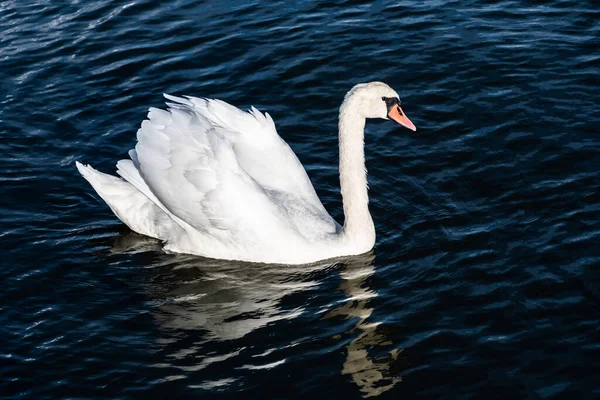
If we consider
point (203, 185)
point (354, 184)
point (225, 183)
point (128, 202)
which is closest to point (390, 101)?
point (354, 184)

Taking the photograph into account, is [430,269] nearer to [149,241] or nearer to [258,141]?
[258,141]

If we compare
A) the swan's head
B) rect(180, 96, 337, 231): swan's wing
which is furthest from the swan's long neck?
rect(180, 96, 337, 231): swan's wing

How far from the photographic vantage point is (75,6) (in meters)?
17.9

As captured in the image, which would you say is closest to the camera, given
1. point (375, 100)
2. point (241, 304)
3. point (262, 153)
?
point (241, 304)

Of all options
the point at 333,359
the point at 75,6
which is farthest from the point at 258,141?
the point at 75,6

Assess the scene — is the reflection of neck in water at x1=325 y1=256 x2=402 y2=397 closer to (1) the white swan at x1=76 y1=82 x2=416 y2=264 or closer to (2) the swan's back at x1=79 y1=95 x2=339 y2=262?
(1) the white swan at x1=76 y1=82 x2=416 y2=264

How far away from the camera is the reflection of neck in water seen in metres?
9.39

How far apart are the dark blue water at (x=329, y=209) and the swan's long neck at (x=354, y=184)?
31 cm

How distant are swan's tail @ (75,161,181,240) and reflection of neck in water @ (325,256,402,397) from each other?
236 centimetres

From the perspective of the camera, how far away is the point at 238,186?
11.3 metres

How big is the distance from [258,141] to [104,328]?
302 cm

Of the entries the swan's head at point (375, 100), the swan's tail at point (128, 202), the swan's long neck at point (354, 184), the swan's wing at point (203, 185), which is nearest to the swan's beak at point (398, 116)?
the swan's head at point (375, 100)

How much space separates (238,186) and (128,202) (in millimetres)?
1654

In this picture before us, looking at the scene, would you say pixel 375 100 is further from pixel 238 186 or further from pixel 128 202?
pixel 128 202
